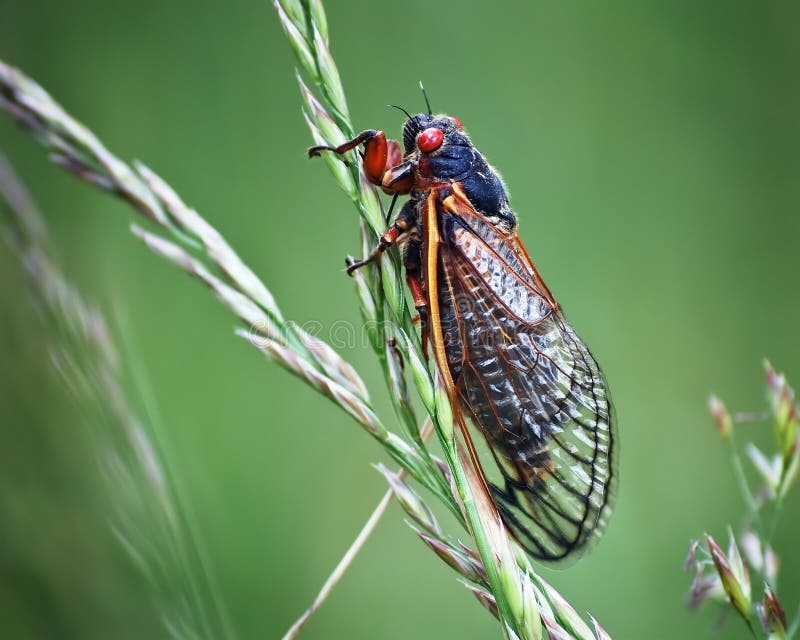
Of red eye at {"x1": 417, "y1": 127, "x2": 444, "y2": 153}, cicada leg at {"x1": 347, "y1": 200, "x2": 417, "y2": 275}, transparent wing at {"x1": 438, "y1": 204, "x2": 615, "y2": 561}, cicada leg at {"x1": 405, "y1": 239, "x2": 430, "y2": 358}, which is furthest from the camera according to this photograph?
red eye at {"x1": 417, "y1": 127, "x2": 444, "y2": 153}

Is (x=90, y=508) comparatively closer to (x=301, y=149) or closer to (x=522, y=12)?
(x=301, y=149)

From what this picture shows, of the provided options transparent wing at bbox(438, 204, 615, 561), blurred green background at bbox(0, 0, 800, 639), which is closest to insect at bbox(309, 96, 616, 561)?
transparent wing at bbox(438, 204, 615, 561)

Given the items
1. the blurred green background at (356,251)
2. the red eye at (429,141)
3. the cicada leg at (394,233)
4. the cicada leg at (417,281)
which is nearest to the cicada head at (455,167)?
the red eye at (429,141)

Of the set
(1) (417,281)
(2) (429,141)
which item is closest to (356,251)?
(2) (429,141)

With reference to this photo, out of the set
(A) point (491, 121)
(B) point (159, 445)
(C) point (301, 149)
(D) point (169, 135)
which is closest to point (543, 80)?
(A) point (491, 121)

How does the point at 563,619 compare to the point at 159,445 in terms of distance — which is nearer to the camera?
the point at 563,619

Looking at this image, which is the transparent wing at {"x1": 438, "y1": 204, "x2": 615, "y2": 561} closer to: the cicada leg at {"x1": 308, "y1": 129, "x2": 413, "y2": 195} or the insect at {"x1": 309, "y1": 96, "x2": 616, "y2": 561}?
the insect at {"x1": 309, "y1": 96, "x2": 616, "y2": 561}

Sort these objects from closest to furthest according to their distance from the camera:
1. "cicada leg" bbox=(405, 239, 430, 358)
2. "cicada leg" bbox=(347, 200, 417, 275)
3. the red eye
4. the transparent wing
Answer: "cicada leg" bbox=(347, 200, 417, 275) < the transparent wing < "cicada leg" bbox=(405, 239, 430, 358) < the red eye

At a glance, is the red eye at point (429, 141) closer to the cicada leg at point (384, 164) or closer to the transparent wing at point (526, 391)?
the cicada leg at point (384, 164)

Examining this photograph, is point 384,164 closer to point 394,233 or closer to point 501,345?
point 394,233
